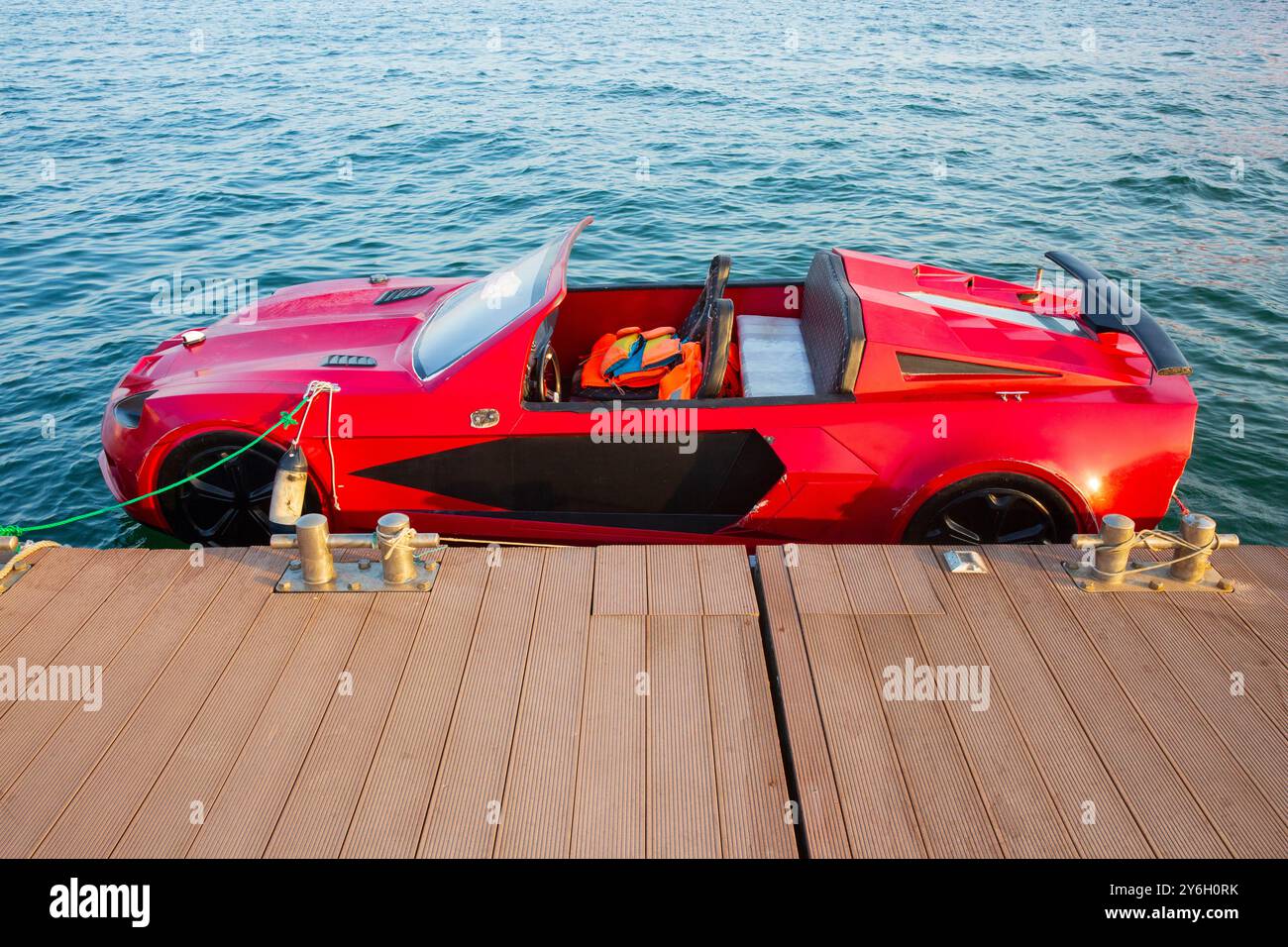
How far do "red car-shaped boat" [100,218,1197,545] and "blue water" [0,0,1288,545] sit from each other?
1926mm

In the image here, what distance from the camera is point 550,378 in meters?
6.01

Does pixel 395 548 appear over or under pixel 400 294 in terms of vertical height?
under

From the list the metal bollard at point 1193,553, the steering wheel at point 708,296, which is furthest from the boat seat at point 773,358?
the metal bollard at point 1193,553

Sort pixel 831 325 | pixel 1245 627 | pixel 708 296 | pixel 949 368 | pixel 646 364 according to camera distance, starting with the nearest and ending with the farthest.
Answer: pixel 1245 627
pixel 949 368
pixel 831 325
pixel 646 364
pixel 708 296

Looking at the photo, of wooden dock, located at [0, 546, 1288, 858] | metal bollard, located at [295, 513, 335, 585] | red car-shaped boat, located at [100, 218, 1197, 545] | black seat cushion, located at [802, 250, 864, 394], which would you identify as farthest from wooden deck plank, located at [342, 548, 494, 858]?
black seat cushion, located at [802, 250, 864, 394]

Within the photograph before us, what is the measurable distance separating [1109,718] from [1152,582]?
3.17 ft

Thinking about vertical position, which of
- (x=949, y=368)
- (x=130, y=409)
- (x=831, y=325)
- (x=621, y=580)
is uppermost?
(x=831, y=325)

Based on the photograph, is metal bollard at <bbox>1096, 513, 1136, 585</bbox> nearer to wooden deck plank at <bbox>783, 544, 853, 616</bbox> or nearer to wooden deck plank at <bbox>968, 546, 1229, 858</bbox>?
wooden deck plank at <bbox>968, 546, 1229, 858</bbox>

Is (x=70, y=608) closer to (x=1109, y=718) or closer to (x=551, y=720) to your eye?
(x=551, y=720)

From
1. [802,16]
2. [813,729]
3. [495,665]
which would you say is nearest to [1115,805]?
[813,729]

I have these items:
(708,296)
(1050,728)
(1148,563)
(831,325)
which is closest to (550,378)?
(708,296)

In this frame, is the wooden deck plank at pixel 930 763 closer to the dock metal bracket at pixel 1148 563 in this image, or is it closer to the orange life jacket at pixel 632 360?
the dock metal bracket at pixel 1148 563

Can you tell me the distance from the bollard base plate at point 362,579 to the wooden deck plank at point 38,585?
38.9 inches

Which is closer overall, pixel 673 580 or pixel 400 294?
pixel 673 580
